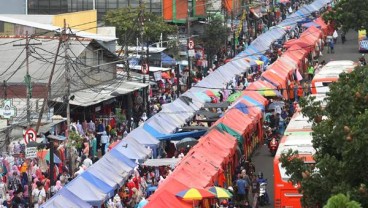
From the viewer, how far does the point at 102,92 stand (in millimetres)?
44688

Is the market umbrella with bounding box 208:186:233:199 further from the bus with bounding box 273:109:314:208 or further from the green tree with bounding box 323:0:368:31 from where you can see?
the green tree with bounding box 323:0:368:31

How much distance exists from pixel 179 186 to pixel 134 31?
92.2 ft

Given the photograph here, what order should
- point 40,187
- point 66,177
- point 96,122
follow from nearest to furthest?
point 40,187
point 66,177
point 96,122

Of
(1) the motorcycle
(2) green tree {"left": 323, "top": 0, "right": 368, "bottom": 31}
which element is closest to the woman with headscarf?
(1) the motorcycle

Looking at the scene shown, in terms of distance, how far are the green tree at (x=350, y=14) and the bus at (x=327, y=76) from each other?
10070 millimetres

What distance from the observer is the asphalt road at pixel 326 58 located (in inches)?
1430

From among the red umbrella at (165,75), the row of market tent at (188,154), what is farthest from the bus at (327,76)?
the red umbrella at (165,75)

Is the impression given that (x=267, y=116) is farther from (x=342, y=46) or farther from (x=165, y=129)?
(x=342, y=46)

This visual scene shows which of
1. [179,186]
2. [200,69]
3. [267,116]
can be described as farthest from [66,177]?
[200,69]

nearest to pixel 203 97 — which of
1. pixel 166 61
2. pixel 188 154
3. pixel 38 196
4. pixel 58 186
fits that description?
pixel 166 61

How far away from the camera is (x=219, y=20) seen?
217 feet

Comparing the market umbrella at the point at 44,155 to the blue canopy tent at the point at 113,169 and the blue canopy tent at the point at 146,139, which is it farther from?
the blue canopy tent at the point at 146,139

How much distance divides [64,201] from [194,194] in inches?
122

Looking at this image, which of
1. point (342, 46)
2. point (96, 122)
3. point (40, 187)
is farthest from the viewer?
point (342, 46)
